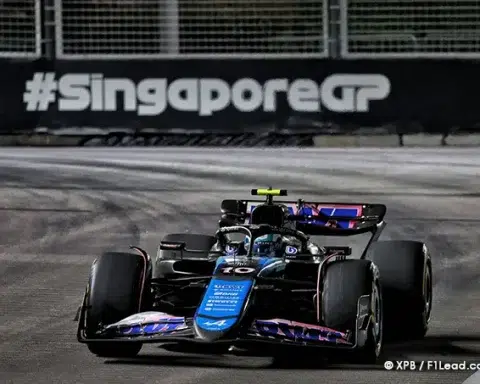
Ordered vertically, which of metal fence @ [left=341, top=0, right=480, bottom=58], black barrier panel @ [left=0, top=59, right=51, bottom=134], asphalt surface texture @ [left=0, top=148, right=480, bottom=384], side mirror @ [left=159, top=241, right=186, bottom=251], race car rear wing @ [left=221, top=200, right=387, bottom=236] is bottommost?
asphalt surface texture @ [left=0, top=148, right=480, bottom=384]

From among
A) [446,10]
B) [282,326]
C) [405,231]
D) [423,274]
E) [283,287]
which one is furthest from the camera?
[446,10]

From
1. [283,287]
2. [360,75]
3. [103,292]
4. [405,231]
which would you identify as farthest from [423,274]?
[360,75]

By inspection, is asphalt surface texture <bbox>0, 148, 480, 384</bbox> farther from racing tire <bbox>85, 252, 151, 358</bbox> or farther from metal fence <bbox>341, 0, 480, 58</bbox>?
metal fence <bbox>341, 0, 480, 58</bbox>

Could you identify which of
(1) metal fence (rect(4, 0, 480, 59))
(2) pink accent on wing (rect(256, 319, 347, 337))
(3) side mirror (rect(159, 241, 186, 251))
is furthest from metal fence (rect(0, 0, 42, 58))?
(2) pink accent on wing (rect(256, 319, 347, 337))

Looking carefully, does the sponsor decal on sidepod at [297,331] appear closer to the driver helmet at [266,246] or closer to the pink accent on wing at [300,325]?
the pink accent on wing at [300,325]

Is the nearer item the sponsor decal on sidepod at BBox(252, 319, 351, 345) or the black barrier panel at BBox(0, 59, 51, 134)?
the sponsor decal on sidepod at BBox(252, 319, 351, 345)

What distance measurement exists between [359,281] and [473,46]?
1463cm

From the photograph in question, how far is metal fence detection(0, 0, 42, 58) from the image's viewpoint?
22.3 m

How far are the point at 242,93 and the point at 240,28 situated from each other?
103 cm

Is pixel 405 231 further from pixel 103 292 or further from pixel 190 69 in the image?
pixel 190 69

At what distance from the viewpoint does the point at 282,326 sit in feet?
24.3

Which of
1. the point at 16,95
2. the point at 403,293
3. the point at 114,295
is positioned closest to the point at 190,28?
the point at 16,95

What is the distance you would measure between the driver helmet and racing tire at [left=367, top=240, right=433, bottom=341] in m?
0.57

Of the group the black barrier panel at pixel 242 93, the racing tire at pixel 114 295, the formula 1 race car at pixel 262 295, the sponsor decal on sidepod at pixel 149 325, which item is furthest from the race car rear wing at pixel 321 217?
the black barrier panel at pixel 242 93
